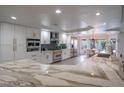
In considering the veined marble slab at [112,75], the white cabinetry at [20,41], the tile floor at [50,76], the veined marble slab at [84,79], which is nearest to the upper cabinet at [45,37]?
the white cabinetry at [20,41]

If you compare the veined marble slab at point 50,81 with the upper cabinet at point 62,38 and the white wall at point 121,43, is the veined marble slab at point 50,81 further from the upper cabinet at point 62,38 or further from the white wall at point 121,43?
the upper cabinet at point 62,38

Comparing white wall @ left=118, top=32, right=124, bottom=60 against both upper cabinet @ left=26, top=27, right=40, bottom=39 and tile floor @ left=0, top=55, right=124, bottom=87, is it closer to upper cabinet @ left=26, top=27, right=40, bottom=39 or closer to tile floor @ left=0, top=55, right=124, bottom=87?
tile floor @ left=0, top=55, right=124, bottom=87

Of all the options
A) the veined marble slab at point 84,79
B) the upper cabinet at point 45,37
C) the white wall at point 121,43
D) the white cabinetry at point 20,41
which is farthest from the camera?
the upper cabinet at point 45,37

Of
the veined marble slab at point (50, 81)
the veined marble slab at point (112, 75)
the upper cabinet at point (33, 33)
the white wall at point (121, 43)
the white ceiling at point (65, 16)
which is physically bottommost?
the veined marble slab at point (50, 81)

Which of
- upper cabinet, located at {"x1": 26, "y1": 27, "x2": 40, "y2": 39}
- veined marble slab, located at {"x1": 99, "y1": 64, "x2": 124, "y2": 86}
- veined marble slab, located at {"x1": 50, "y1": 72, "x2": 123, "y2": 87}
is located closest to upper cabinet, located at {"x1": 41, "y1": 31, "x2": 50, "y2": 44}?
upper cabinet, located at {"x1": 26, "y1": 27, "x2": 40, "y2": 39}

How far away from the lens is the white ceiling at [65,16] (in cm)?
162

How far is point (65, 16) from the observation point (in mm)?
2018

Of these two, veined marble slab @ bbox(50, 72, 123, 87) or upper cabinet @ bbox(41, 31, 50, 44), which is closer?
veined marble slab @ bbox(50, 72, 123, 87)

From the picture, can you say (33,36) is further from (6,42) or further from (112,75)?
(112,75)

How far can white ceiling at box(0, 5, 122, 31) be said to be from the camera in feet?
5.31

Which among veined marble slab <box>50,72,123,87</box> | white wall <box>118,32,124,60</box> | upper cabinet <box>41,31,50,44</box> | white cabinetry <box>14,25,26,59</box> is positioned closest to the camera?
veined marble slab <box>50,72,123,87</box>

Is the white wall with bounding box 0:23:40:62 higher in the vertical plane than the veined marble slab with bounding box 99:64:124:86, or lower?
higher

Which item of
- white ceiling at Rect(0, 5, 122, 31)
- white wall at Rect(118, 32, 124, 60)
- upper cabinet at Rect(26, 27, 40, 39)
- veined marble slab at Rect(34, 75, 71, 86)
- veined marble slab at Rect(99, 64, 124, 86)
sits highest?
white ceiling at Rect(0, 5, 122, 31)

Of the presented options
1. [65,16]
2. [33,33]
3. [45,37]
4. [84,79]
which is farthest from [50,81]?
[65,16]
